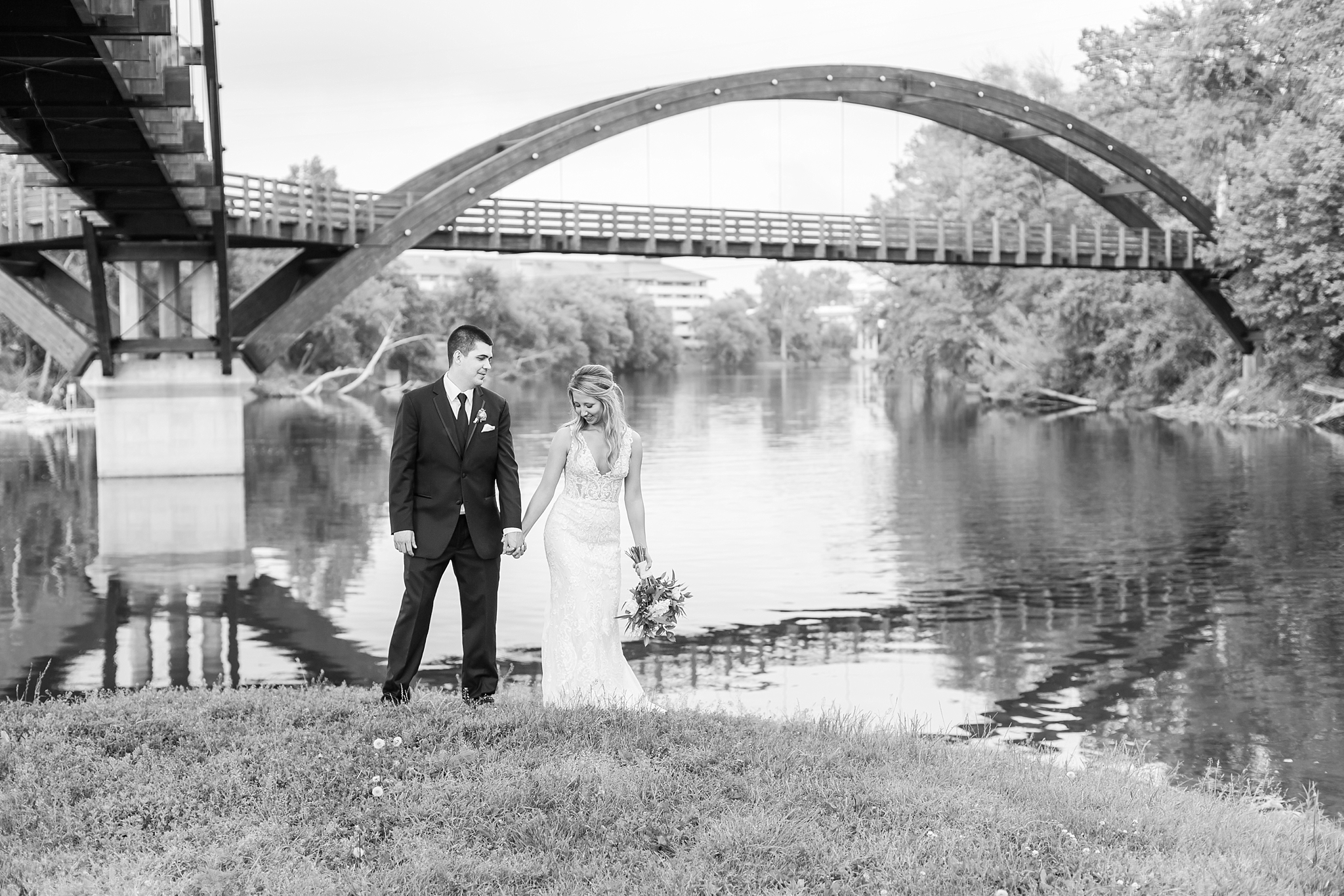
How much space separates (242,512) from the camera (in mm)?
24031

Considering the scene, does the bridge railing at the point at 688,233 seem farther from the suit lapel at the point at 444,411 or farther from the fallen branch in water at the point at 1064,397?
the suit lapel at the point at 444,411

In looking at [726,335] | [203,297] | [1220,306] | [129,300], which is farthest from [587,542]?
[726,335]

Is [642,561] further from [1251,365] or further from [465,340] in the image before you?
[1251,365]

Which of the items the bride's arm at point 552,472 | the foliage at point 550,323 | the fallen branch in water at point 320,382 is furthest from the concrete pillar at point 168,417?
the foliage at point 550,323

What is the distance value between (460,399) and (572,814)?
261cm

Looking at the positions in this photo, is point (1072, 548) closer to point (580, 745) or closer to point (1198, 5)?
point (580, 745)

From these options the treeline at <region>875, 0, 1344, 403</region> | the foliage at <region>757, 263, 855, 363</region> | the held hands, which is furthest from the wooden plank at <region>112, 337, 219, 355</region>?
the foliage at <region>757, 263, 855, 363</region>

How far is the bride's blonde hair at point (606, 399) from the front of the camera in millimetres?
7652

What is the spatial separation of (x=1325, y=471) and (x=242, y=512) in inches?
829

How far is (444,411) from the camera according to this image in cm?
750

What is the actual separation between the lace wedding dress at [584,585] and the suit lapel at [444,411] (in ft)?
2.15

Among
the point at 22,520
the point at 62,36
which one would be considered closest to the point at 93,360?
the point at 22,520

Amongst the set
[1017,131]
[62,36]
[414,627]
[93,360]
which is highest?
[1017,131]

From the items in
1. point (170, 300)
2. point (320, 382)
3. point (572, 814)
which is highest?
point (170, 300)
